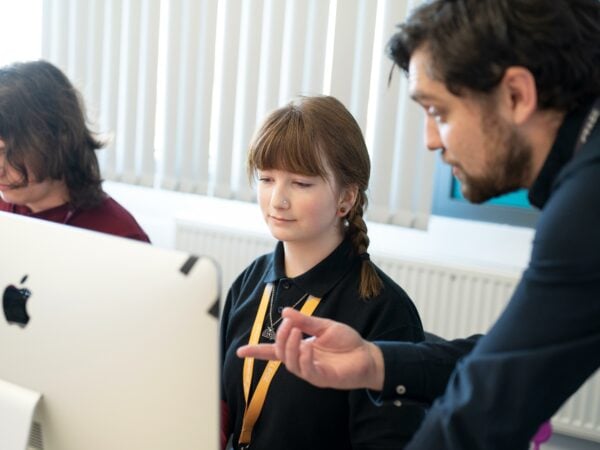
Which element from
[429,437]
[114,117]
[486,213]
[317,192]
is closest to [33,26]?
[114,117]

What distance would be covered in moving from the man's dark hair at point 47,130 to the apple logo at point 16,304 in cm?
85

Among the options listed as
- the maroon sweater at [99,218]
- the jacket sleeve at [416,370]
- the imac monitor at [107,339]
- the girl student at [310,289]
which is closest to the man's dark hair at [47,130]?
the maroon sweater at [99,218]

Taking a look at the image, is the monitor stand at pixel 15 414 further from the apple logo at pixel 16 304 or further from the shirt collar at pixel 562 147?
the shirt collar at pixel 562 147

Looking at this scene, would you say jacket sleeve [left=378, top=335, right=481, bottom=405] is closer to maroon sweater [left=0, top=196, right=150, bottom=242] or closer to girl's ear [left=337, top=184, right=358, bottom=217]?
girl's ear [left=337, top=184, right=358, bottom=217]

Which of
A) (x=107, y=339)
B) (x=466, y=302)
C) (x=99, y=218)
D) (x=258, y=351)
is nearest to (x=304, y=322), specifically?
(x=258, y=351)

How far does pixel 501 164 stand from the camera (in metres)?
1.06

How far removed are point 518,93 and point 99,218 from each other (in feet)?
3.73

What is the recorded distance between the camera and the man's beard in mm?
1024

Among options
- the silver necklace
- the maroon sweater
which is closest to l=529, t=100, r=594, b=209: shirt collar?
the silver necklace

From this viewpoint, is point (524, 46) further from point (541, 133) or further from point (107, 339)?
point (107, 339)

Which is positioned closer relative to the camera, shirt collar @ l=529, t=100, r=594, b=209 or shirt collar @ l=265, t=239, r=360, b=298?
shirt collar @ l=529, t=100, r=594, b=209

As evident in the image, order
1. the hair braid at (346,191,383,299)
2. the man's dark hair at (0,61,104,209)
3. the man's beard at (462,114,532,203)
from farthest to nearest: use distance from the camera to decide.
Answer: the man's dark hair at (0,61,104,209)
the hair braid at (346,191,383,299)
the man's beard at (462,114,532,203)

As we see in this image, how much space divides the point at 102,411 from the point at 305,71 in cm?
219

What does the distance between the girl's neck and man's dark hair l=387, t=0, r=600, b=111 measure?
55 centimetres
